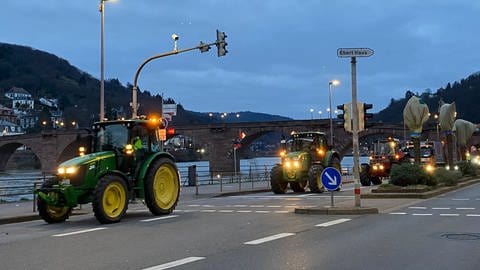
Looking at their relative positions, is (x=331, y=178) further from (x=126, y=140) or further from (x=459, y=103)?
(x=459, y=103)

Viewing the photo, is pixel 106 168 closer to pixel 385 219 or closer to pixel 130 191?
pixel 130 191

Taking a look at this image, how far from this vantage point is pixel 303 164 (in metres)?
25.7

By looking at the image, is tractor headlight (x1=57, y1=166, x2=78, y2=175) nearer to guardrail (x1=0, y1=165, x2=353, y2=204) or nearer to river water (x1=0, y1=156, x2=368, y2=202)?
guardrail (x1=0, y1=165, x2=353, y2=204)

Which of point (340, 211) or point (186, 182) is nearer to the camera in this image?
point (340, 211)

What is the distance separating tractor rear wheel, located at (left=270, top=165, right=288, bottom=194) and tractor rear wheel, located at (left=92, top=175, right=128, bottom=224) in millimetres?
12214

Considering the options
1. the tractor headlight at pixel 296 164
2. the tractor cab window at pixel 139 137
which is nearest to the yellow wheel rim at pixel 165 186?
the tractor cab window at pixel 139 137

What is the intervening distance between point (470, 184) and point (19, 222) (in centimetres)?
2202

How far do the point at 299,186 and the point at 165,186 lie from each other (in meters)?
11.4

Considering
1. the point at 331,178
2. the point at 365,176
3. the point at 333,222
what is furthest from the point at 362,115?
the point at 365,176

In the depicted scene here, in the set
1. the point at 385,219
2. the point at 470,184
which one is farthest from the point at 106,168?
the point at 470,184

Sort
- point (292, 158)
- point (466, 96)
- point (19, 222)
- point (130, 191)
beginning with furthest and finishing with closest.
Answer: point (466, 96)
point (292, 158)
point (19, 222)
point (130, 191)

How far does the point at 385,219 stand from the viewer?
1355cm

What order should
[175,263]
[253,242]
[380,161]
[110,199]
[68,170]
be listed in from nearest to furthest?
[175,263] < [253,242] < [68,170] < [110,199] < [380,161]

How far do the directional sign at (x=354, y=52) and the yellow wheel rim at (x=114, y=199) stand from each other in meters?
6.59
